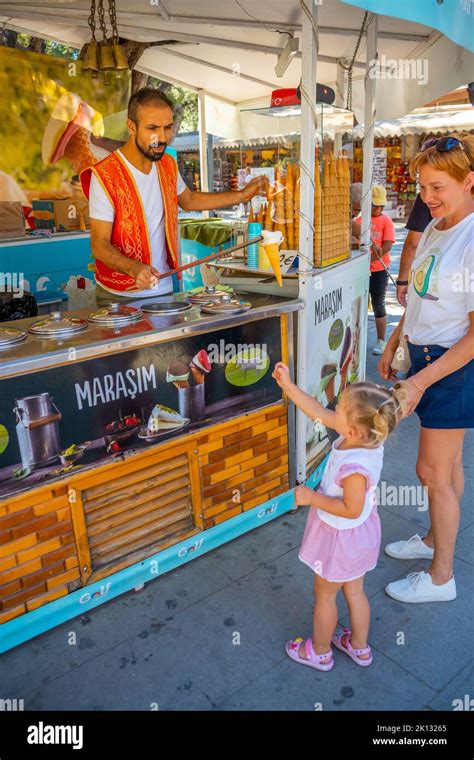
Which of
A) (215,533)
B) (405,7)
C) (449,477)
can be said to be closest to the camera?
(405,7)

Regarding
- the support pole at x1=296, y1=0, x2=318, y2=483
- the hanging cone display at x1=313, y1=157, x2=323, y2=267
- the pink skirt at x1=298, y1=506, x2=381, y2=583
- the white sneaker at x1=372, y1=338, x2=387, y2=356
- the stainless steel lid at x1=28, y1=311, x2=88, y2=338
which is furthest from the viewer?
the white sneaker at x1=372, y1=338, x2=387, y2=356

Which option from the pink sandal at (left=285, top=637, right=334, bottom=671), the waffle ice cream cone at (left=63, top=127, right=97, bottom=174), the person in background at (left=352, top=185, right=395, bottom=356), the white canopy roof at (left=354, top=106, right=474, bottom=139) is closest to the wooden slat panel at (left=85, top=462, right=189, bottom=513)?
the pink sandal at (left=285, top=637, right=334, bottom=671)

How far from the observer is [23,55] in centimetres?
673

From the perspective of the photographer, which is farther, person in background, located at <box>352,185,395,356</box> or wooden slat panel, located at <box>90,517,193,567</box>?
person in background, located at <box>352,185,395,356</box>

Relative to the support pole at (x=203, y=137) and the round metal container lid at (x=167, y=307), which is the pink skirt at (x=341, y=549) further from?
the support pole at (x=203, y=137)

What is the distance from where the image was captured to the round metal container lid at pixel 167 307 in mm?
2811

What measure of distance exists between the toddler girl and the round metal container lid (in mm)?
786

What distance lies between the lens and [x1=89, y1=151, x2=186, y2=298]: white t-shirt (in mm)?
3016

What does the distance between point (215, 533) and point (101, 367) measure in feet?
3.67

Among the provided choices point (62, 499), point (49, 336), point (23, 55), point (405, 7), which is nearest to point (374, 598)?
point (62, 499)

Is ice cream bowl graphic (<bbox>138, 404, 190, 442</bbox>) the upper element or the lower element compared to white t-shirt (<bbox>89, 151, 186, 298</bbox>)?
lower

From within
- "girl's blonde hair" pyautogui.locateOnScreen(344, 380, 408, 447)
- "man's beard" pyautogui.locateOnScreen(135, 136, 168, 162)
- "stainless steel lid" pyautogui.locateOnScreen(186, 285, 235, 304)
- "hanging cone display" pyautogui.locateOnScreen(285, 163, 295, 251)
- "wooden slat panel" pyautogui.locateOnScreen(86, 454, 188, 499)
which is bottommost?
"wooden slat panel" pyautogui.locateOnScreen(86, 454, 188, 499)

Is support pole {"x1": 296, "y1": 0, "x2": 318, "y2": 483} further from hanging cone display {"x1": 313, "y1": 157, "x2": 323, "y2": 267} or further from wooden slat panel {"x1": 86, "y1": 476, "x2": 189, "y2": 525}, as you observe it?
Result: wooden slat panel {"x1": 86, "y1": 476, "x2": 189, "y2": 525}
